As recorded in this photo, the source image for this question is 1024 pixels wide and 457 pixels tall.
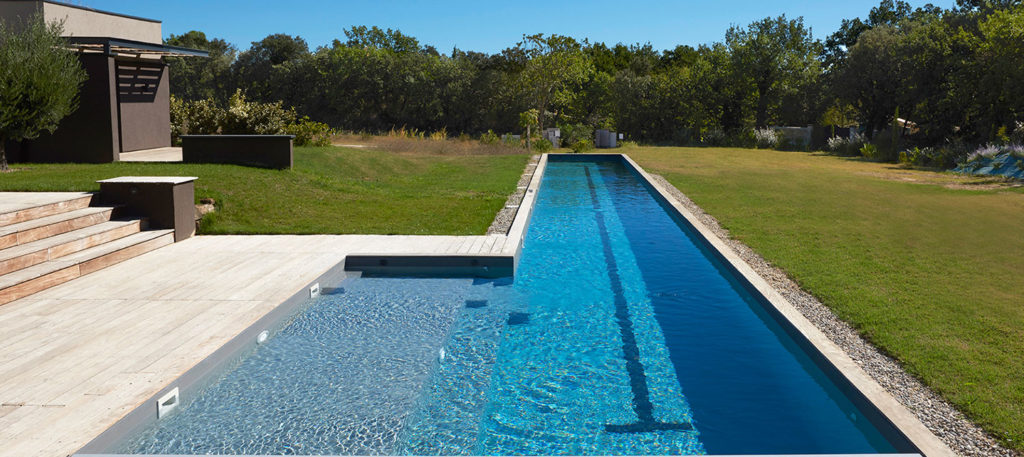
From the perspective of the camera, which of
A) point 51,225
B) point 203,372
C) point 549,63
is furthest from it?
point 549,63

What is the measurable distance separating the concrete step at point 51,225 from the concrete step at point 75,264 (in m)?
0.42

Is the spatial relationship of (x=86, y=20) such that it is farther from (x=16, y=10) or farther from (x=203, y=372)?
(x=203, y=372)

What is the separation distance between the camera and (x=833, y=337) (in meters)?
5.22

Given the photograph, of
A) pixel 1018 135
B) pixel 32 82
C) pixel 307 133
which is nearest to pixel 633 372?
pixel 32 82

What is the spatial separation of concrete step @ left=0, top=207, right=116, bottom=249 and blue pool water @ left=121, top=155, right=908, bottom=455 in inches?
123

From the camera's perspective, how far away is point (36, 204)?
25.4 ft

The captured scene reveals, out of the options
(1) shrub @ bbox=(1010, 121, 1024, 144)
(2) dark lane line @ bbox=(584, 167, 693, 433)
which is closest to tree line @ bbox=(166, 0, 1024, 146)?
(1) shrub @ bbox=(1010, 121, 1024, 144)

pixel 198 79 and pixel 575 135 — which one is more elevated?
pixel 198 79

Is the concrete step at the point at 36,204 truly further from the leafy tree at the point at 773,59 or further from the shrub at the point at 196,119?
the leafy tree at the point at 773,59

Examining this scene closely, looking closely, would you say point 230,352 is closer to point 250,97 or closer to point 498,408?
point 498,408

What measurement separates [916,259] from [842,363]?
13.7ft

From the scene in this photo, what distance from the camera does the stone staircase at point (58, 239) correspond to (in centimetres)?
624

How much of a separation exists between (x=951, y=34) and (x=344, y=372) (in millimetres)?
27876

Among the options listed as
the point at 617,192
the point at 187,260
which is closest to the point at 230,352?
the point at 187,260
